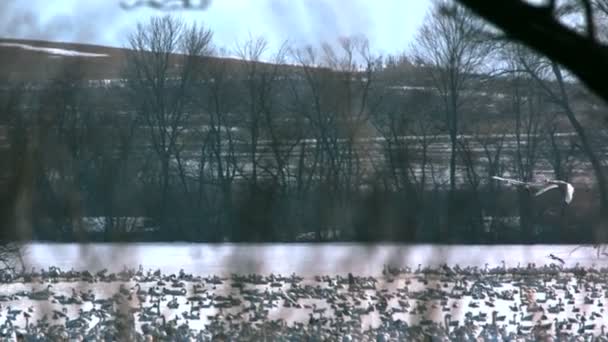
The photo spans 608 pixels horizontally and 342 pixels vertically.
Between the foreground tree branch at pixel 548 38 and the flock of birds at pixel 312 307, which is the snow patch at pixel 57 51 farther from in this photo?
the foreground tree branch at pixel 548 38

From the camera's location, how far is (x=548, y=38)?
1752 millimetres

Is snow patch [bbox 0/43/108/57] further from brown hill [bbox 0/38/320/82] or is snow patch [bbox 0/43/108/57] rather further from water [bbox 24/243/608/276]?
water [bbox 24/243/608/276]

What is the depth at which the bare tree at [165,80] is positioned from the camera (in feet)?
13.4

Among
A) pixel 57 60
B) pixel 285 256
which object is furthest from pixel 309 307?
pixel 57 60

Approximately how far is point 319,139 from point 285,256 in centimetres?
57

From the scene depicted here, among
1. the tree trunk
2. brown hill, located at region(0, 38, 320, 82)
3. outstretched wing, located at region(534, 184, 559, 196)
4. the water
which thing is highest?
brown hill, located at region(0, 38, 320, 82)

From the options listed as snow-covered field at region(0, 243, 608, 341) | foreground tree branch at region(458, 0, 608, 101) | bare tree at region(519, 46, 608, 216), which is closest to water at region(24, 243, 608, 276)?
snow-covered field at region(0, 243, 608, 341)

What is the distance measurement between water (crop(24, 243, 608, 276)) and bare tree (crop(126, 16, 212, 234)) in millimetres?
422

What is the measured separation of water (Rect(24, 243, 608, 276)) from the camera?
4297mm

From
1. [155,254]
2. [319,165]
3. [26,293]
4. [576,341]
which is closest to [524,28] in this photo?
[319,165]

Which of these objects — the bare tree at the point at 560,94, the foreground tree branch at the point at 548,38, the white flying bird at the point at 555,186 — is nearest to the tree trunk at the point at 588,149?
the bare tree at the point at 560,94

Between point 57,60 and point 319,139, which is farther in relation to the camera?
point 57,60

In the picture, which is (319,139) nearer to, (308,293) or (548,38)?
(308,293)

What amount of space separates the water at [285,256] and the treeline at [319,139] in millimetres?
59
